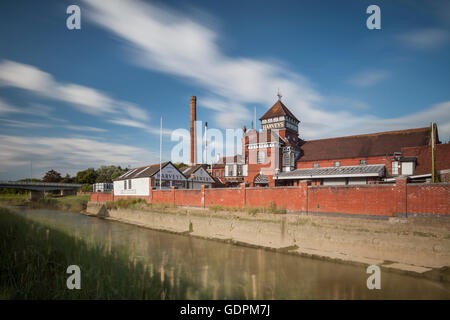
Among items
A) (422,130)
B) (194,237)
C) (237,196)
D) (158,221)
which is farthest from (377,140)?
(158,221)

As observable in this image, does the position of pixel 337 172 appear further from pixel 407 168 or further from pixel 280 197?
pixel 280 197

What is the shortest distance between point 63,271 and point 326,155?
29916 mm

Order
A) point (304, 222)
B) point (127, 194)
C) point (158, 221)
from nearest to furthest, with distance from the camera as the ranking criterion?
point (304, 222) < point (158, 221) < point (127, 194)

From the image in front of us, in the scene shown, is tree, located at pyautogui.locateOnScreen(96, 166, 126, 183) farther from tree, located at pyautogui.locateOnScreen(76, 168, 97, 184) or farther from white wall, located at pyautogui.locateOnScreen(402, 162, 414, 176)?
white wall, located at pyautogui.locateOnScreen(402, 162, 414, 176)

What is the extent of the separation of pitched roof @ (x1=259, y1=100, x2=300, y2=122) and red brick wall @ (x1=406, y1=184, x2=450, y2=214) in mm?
22536

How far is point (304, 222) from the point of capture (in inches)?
618

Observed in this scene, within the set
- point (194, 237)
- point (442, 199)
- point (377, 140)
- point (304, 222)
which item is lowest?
point (194, 237)

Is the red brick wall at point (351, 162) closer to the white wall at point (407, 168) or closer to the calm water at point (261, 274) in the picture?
the white wall at point (407, 168)

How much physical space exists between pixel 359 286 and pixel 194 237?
12.9m

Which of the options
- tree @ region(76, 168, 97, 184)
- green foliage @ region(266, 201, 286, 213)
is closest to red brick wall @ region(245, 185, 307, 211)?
green foliage @ region(266, 201, 286, 213)

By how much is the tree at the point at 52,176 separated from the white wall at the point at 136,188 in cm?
4932

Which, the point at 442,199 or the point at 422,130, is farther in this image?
the point at 422,130
